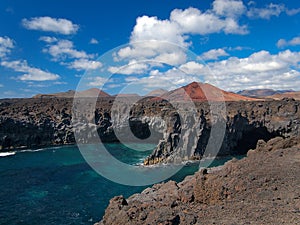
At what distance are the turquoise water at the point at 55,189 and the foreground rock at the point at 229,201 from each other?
40.8 feet

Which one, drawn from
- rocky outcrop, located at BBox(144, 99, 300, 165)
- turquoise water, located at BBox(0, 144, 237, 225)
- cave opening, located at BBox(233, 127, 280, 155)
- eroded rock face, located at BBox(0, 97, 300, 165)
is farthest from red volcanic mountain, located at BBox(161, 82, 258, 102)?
turquoise water, located at BBox(0, 144, 237, 225)

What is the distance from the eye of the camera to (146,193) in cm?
2044

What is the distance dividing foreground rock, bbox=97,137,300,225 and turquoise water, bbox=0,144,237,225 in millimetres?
12427

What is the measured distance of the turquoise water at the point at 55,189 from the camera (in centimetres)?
2723

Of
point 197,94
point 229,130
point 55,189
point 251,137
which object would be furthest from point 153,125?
point 197,94

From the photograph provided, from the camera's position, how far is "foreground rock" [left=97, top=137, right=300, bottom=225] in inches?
494

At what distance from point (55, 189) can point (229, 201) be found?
27.0 meters

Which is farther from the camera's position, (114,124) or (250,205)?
(114,124)

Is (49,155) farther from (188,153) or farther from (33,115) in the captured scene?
(188,153)

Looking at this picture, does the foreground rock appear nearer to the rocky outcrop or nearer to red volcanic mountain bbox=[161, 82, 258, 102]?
the rocky outcrop

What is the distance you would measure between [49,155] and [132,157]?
17.3 meters

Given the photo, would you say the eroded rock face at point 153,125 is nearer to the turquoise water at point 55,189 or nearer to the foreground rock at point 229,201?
the turquoise water at point 55,189

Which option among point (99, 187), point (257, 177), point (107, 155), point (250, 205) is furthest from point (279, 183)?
point (107, 155)

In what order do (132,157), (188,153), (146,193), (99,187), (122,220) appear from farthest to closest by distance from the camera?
1. (132,157)
2. (188,153)
3. (99,187)
4. (146,193)
5. (122,220)
